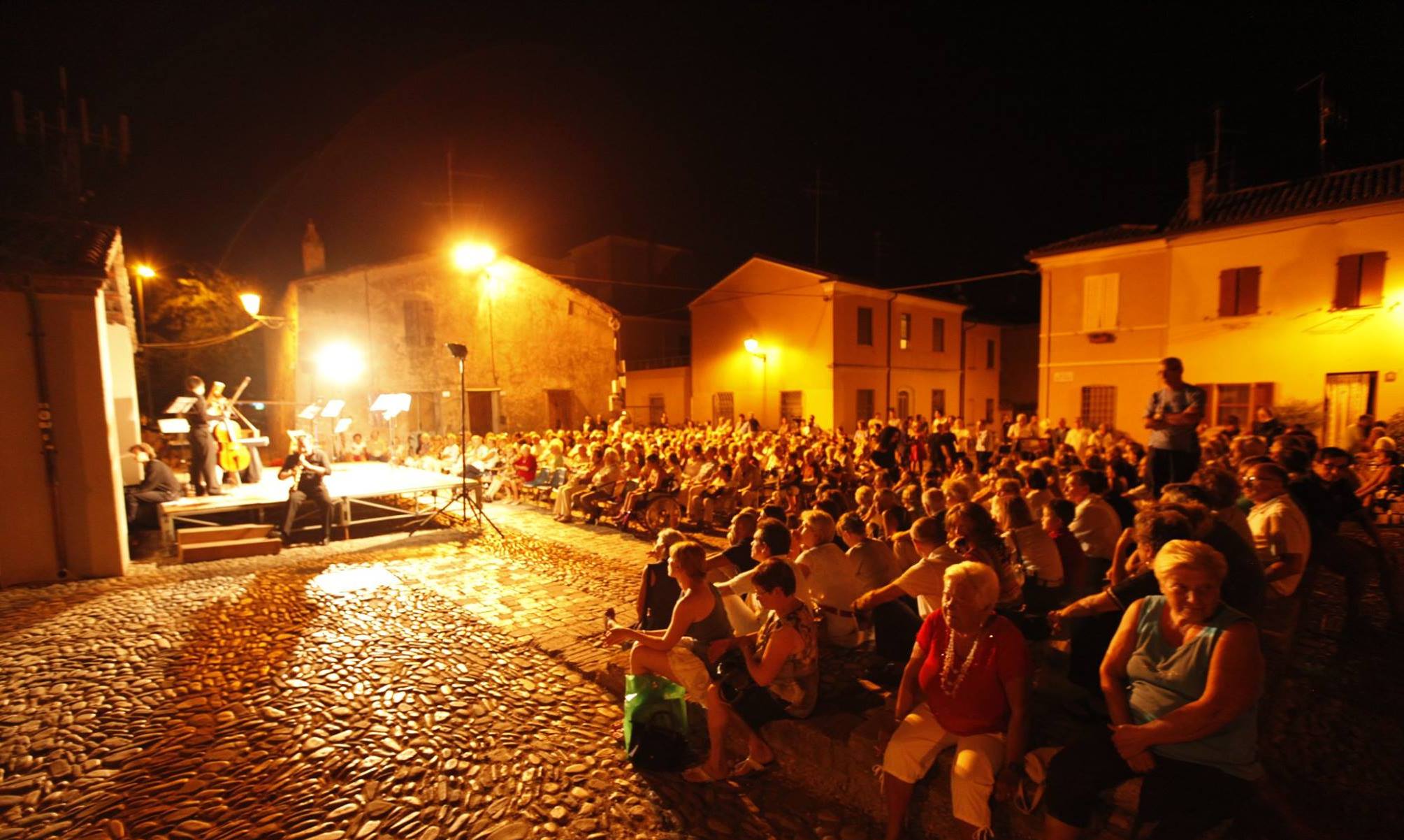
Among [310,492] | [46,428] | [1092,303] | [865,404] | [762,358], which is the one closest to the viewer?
Answer: [46,428]

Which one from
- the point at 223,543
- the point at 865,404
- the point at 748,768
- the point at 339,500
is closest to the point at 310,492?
the point at 339,500

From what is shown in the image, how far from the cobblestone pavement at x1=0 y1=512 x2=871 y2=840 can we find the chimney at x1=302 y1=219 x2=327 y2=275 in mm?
23517

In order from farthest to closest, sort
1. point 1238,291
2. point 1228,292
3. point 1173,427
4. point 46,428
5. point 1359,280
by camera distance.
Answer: point 1228,292 < point 1238,291 < point 1359,280 < point 46,428 < point 1173,427

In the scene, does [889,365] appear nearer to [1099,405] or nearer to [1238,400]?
[1099,405]

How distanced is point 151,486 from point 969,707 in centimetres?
1270

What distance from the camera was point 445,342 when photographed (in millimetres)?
25156

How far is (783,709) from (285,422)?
2933cm

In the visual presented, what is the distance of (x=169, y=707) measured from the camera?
4531mm

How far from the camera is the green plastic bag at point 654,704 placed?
3.78 metres

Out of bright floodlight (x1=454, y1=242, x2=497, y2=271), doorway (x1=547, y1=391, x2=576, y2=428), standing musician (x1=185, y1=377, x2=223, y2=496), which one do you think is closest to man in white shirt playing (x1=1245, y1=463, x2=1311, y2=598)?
standing musician (x1=185, y1=377, x2=223, y2=496)

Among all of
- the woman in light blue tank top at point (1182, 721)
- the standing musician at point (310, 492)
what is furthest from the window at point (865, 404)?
the woman in light blue tank top at point (1182, 721)

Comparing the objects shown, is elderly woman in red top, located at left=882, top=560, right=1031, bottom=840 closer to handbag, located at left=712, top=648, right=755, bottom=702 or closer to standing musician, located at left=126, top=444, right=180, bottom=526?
handbag, located at left=712, top=648, right=755, bottom=702

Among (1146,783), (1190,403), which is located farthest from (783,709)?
(1190,403)

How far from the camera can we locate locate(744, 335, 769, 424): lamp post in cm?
2312
